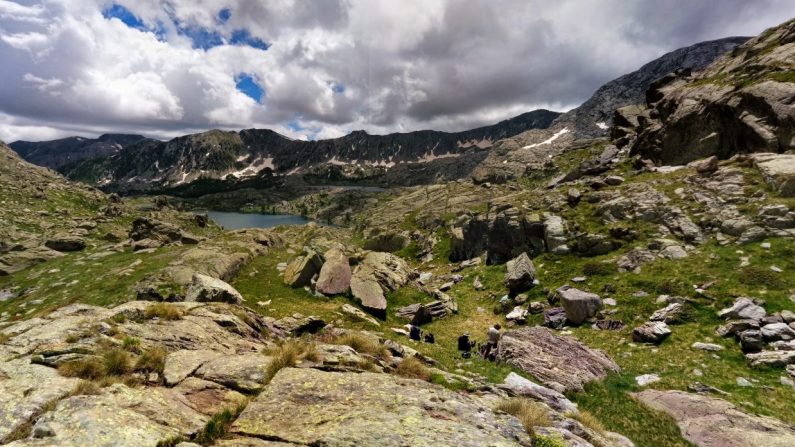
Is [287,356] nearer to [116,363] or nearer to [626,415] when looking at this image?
[116,363]

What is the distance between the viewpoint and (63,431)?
25.0 feet

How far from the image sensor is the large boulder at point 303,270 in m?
33.2

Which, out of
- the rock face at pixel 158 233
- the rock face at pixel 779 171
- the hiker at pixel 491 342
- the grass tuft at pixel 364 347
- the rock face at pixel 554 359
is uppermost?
the rock face at pixel 779 171

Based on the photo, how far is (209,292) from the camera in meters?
24.0

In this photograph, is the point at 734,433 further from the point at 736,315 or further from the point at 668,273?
the point at 668,273

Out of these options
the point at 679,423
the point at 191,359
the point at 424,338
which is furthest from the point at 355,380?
the point at 424,338

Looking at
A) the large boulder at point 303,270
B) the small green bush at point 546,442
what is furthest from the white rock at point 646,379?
the large boulder at point 303,270

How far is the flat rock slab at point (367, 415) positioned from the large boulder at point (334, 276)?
21.0 m

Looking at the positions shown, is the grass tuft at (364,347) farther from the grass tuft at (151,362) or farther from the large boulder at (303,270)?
the large boulder at (303,270)

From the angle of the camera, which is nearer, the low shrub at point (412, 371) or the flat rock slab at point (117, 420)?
the flat rock slab at point (117, 420)

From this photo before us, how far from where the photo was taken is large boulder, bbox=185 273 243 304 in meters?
23.8

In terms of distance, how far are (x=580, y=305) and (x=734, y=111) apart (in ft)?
125

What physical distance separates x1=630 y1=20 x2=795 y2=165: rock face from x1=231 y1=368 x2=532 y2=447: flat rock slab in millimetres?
50015

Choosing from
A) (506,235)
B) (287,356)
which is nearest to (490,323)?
(506,235)
